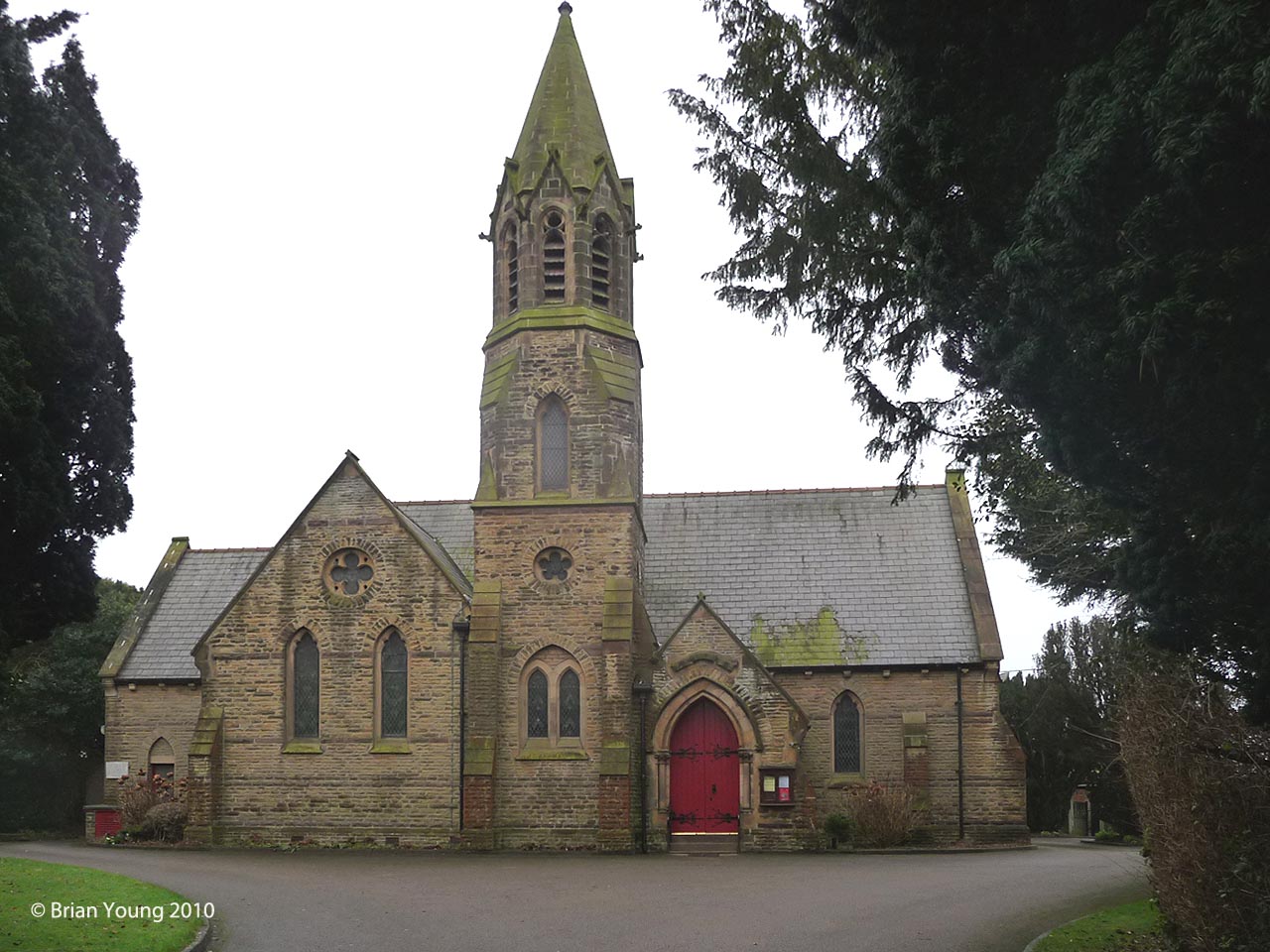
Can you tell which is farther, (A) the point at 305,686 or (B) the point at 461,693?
(A) the point at 305,686

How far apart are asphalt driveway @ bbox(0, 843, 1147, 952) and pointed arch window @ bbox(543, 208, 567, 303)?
12241 mm

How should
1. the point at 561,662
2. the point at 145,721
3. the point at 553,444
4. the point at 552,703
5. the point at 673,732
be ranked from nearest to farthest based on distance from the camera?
the point at 552,703, the point at 561,662, the point at 673,732, the point at 553,444, the point at 145,721

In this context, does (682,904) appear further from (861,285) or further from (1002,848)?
(1002,848)

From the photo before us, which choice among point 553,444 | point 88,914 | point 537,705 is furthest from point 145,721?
point 88,914

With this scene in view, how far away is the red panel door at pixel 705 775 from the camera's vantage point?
27703 mm

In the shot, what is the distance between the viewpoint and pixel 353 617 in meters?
28.6

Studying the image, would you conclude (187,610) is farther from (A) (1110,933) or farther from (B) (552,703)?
(A) (1110,933)

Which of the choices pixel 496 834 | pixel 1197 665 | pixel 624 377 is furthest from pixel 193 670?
pixel 1197 665

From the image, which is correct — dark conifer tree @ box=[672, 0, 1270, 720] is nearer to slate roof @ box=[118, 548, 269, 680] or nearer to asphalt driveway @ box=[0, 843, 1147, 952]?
asphalt driveway @ box=[0, 843, 1147, 952]

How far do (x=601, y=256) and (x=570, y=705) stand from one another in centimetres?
1019

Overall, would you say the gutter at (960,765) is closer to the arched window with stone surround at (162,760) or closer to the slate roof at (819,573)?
the slate roof at (819,573)

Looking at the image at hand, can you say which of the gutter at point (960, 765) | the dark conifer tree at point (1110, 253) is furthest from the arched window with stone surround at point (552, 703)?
the dark conifer tree at point (1110, 253)

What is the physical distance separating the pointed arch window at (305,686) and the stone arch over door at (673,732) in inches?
300

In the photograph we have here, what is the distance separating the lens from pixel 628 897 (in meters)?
18.6
